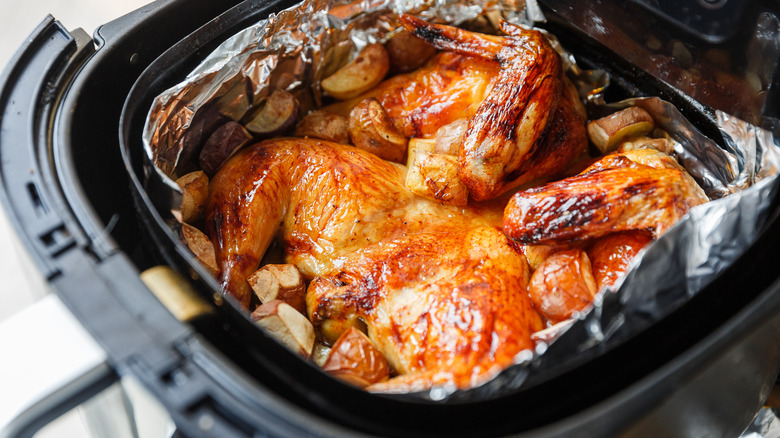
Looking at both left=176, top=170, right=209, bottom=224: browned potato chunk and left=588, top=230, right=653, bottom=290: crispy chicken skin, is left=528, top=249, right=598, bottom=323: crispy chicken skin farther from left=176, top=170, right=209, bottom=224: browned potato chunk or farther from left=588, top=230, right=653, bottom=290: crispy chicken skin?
left=176, top=170, right=209, bottom=224: browned potato chunk

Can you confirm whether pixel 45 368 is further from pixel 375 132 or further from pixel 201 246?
pixel 375 132

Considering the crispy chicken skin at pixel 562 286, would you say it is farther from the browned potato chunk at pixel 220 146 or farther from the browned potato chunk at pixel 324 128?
the browned potato chunk at pixel 220 146

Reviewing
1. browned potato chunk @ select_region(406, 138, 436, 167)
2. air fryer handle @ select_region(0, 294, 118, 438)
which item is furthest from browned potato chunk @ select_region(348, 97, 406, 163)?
air fryer handle @ select_region(0, 294, 118, 438)

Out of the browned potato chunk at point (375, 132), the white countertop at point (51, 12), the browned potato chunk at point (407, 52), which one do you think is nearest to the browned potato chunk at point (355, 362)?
the browned potato chunk at point (375, 132)

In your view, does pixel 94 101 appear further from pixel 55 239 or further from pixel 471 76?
pixel 471 76

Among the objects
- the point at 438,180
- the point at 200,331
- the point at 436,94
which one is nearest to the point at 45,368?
the point at 200,331

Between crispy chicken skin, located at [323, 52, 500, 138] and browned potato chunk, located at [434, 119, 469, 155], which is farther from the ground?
crispy chicken skin, located at [323, 52, 500, 138]
